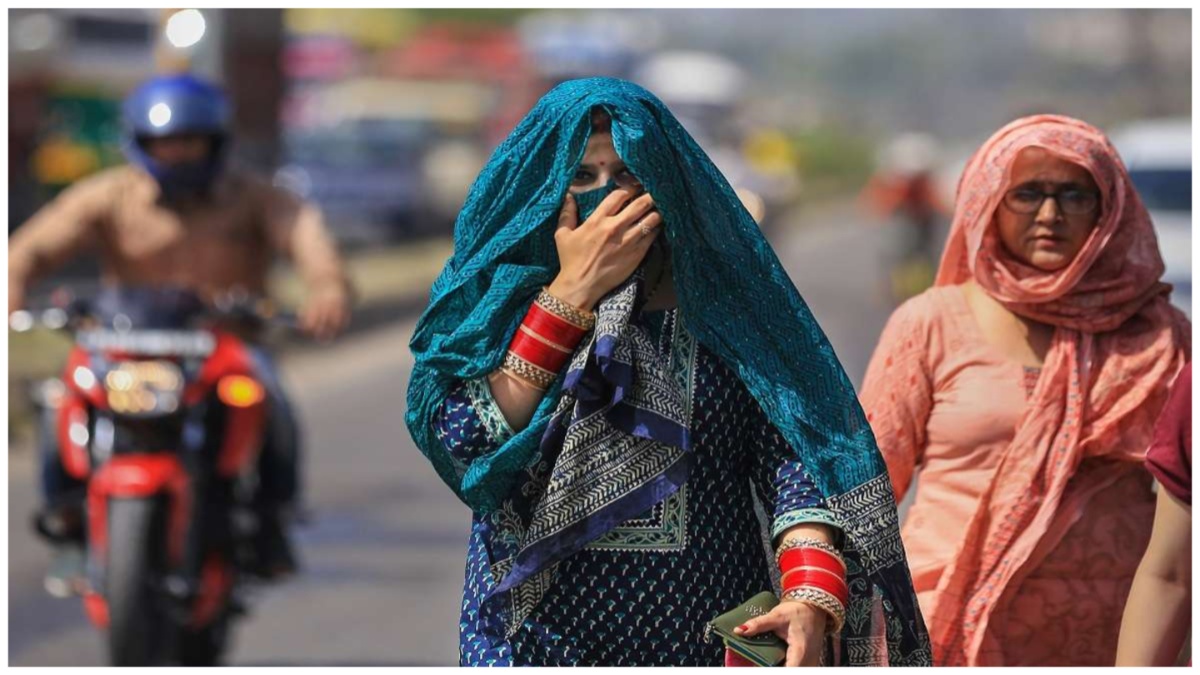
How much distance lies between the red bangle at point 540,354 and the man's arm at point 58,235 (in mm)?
3714

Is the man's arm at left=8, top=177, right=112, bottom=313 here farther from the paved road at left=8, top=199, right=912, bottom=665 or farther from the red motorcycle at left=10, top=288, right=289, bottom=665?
the paved road at left=8, top=199, right=912, bottom=665

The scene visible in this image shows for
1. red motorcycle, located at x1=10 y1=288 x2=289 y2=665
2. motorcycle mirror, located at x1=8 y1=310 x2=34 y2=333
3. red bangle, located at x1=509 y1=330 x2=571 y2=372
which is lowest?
red motorcycle, located at x1=10 y1=288 x2=289 y2=665

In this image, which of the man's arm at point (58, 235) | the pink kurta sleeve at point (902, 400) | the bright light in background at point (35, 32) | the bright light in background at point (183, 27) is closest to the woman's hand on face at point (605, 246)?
the pink kurta sleeve at point (902, 400)

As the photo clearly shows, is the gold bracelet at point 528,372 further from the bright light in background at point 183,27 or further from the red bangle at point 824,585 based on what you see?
the bright light in background at point 183,27

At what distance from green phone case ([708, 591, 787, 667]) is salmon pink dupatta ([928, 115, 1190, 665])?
0.93 m

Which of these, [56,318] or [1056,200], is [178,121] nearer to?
[56,318]

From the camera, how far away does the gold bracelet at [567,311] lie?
9.92ft

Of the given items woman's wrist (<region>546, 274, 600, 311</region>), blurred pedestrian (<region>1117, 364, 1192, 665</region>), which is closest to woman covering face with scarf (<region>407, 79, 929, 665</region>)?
woman's wrist (<region>546, 274, 600, 311</region>)

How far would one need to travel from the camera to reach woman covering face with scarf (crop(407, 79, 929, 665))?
303cm

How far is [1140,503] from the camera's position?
3.87 m

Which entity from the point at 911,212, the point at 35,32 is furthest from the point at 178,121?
the point at 911,212

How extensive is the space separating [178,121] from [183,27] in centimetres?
187

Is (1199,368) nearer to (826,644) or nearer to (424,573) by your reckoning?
(826,644)

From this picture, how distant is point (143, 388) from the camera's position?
6.04 m
